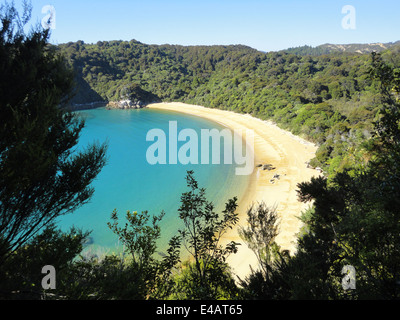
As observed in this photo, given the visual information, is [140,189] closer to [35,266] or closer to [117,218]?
[117,218]

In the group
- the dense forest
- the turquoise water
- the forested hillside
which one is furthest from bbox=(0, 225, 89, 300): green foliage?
the turquoise water

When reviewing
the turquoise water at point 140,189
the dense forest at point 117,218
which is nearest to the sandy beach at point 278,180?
the turquoise water at point 140,189

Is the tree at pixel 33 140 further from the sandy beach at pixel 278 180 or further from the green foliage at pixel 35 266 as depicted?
the sandy beach at pixel 278 180

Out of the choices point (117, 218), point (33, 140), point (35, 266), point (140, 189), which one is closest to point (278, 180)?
point (140, 189)

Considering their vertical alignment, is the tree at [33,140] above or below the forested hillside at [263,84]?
below
